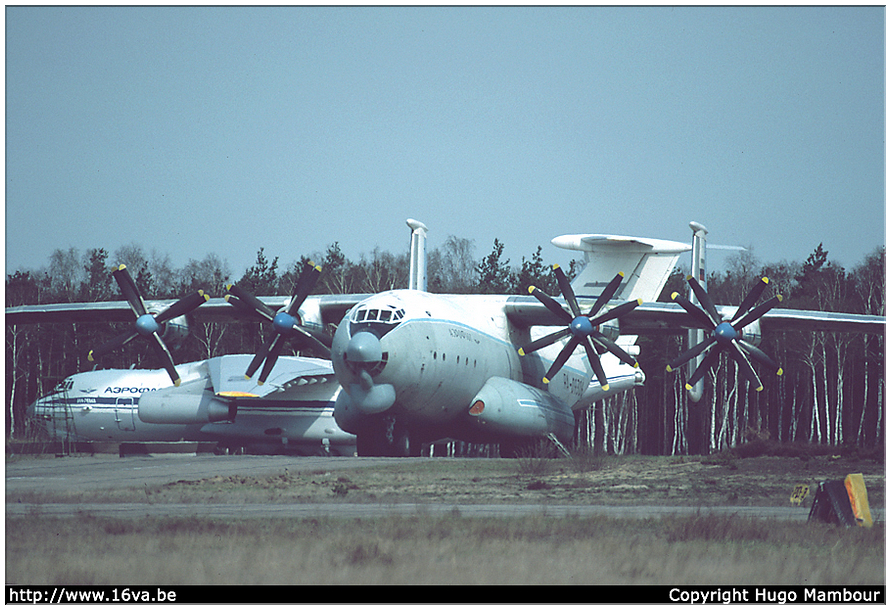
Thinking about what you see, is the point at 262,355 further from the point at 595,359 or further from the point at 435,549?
the point at 435,549

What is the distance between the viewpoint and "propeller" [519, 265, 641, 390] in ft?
94.4

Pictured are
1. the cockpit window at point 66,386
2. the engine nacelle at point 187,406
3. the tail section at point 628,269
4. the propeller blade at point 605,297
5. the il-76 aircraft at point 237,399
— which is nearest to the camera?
the propeller blade at point 605,297

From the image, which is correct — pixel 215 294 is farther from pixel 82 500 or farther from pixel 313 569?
pixel 313 569

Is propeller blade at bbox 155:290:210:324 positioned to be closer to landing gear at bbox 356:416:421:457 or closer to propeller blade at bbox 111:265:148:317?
propeller blade at bbox 111:265:148:317

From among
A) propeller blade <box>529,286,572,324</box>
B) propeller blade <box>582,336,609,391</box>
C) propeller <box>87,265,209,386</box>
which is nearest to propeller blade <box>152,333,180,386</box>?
propeller <box>87,265,209,386</box>

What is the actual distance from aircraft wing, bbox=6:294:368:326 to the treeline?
1134cm

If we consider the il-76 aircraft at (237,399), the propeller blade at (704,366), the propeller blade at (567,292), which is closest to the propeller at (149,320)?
the il-76 aircraft at (237,399)

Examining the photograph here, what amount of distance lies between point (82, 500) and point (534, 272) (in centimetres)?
4645

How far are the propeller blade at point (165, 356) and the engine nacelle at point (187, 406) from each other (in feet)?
14.2

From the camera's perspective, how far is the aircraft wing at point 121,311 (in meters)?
31.3

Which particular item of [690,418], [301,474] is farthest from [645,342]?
[301,474]

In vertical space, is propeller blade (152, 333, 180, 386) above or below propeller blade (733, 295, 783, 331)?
below

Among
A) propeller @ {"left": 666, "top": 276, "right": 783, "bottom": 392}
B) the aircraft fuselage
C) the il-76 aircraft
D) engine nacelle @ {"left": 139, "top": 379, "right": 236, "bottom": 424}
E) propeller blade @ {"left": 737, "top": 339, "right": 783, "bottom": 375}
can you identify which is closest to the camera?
the aircraft fuselage

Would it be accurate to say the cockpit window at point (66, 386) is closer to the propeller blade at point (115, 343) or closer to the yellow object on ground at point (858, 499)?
the propeller blade at point (115, 343)
